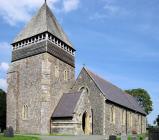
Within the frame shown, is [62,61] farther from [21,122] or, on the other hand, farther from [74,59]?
[21,122]

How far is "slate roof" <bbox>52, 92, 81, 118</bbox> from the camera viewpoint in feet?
122

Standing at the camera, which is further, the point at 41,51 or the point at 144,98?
the point at 144,98

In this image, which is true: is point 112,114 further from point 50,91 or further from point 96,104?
point 50,91

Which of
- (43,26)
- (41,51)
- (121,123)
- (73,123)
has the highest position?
(43,26)

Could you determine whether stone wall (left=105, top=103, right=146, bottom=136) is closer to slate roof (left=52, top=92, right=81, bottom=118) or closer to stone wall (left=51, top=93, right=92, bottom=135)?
stone wall (left=51, top=93, right=92, bottom=135)

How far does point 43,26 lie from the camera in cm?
4078

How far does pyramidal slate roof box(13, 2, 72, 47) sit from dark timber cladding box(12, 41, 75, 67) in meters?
1.61

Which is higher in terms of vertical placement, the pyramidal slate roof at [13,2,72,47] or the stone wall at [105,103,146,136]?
the pyramidal slate roof at [13,2,72,47]

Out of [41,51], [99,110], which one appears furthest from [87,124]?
[41,51]

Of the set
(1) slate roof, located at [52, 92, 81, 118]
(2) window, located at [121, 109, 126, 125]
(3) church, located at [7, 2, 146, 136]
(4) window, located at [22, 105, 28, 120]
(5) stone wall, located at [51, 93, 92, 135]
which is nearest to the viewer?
(5) stone wall, located at [51, 93, 92, 135]

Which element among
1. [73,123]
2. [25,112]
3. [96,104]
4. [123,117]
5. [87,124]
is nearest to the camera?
[73,123]

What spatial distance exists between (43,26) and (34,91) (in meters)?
8.82

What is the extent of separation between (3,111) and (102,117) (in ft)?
82.6

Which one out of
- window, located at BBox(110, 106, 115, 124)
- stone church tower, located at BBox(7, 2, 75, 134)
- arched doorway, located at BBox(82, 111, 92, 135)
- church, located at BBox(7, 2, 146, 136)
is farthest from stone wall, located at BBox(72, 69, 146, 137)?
stone church tower, located at BBox(7, 2, 75, 134)
